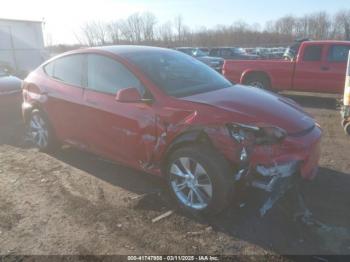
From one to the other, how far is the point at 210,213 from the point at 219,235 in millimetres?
293

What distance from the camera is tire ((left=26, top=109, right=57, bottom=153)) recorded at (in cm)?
603

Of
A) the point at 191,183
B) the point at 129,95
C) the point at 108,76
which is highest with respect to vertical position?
the point at 108,76

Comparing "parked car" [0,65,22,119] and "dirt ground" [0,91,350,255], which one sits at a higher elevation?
"parked car" [0,65,22,119]

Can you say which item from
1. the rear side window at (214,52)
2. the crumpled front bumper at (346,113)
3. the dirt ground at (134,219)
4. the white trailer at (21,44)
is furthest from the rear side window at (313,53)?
the rear side window at (214,52)

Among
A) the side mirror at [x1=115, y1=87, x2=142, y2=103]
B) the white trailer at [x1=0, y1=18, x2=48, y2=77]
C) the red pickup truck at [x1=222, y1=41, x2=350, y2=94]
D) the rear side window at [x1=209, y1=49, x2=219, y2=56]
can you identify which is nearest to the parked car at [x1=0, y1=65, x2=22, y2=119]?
the side mirror at [x1=115, y1=87, x2=142, y2=103]

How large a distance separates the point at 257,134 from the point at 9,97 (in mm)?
6977

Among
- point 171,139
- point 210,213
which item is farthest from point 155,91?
point 210,213

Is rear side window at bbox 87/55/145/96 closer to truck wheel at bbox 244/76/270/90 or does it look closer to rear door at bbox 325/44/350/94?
truck wheel at bbox 244/76/270/90

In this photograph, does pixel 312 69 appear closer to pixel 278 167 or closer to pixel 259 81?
pixel 259 81

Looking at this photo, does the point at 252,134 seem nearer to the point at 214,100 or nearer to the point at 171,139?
the point at 214,100

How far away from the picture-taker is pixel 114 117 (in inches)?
183

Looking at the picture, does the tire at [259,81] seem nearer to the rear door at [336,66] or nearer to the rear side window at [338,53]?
the rear door at [336,66]

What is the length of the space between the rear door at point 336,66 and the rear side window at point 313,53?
0.82ft

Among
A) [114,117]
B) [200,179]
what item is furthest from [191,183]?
[114,117]
